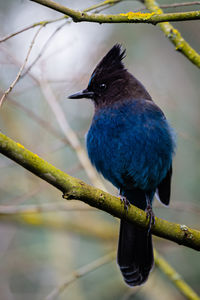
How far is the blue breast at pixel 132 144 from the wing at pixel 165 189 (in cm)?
23

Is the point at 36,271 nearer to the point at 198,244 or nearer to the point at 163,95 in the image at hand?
the point at 163,95

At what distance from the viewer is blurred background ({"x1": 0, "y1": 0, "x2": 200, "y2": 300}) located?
185 inches

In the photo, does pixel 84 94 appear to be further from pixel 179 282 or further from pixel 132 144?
pixel 179 282

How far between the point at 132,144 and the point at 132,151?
0.22 feet

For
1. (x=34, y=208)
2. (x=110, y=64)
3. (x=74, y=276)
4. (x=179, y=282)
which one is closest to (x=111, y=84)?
(x=110, y=64)

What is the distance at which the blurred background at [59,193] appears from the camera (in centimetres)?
471

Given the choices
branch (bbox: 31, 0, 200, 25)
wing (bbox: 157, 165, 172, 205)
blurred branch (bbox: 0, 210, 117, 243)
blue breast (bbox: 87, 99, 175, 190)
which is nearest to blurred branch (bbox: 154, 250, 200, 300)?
wing (bbox: 157, 165, 172, 205)

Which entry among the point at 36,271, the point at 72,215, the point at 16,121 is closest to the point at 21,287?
the point at 36,271

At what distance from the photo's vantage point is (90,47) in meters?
5.20

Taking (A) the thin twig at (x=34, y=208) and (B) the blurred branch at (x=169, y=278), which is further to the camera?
(A) the thin twig at (x=34, y=208)

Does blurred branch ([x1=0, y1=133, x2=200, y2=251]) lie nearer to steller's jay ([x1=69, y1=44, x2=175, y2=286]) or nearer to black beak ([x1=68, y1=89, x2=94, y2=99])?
steller's jay ([x1=69, y1=44, x2=175, y2=286])

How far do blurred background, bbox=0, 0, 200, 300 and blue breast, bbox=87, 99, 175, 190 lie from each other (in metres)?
0.47

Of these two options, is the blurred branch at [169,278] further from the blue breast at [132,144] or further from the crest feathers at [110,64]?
the crest feathers at [110,64]

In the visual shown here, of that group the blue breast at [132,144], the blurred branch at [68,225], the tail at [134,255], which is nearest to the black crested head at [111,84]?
the blue breast at [132,144]
